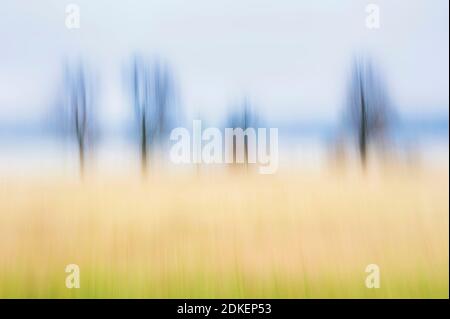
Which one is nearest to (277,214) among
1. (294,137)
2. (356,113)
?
(294,137)

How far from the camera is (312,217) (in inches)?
69.7

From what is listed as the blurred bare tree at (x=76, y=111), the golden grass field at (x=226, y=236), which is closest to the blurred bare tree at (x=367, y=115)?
the golden grass field at (x=226, y=236)

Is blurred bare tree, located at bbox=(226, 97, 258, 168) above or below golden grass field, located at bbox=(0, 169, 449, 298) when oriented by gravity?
above

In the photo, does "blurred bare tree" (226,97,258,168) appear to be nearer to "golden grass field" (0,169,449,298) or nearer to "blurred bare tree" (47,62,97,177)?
"golden grass field" (0,169,449,298)

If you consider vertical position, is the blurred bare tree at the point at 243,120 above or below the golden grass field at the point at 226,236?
above

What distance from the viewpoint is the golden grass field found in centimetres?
175

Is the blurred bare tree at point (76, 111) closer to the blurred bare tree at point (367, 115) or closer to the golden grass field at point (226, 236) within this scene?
the golden grass field at point (226, 236)

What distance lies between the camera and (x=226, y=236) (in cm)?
176

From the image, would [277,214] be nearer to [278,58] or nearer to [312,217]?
[312,217]

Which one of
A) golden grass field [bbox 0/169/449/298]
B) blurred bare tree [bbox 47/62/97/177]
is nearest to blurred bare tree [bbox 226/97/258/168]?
golden grass field [bbox 0/169/449/298]

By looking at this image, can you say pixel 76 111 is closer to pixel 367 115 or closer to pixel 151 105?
pixel 151 105

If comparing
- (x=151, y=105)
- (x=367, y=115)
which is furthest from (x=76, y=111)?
(x=367, y=115)

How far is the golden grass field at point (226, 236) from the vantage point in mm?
1749

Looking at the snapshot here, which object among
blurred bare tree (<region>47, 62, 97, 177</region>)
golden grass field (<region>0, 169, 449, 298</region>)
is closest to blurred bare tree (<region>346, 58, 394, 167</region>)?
golden grass field (<region>0, 169, 449, 298</region>)
